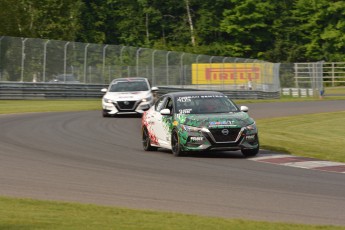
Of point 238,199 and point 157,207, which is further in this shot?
point 238,199

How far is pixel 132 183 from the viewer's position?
1422cm

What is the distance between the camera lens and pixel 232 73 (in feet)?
198

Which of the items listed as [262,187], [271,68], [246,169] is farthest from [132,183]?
[271,68]

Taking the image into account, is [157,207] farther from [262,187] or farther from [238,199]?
[262,187]

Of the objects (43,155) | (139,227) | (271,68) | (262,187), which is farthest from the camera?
(271,68)

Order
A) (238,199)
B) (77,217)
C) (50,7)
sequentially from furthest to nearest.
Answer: (50,7) < (238,199) < (77,217)

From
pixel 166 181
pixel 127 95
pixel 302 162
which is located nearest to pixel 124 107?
pixel 127 95

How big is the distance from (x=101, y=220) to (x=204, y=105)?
9.59 metres

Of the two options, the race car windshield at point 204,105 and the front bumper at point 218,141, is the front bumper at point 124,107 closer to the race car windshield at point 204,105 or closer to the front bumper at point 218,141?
the race car windshield at point 204,105

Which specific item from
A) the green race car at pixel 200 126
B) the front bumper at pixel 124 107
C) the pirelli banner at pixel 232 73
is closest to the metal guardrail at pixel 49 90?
the pirelli banner at pixel 232 73

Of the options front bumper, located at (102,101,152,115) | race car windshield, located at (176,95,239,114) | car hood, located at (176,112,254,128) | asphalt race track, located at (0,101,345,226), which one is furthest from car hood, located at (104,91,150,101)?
car hood, located at (176,112,254,128)

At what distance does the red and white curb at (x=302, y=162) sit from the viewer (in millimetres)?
16784

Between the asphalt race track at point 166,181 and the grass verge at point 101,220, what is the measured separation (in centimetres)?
55

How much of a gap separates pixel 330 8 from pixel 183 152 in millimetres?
77473
